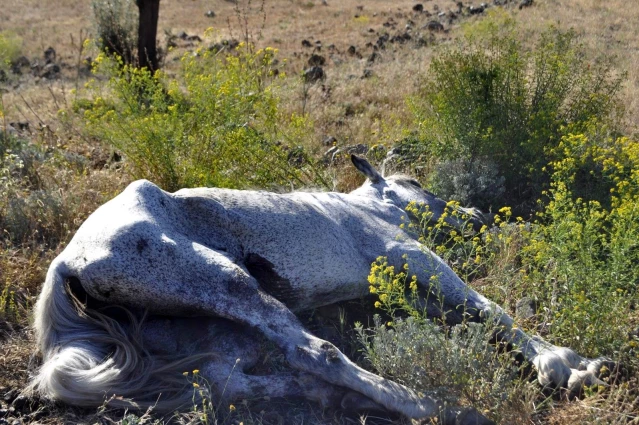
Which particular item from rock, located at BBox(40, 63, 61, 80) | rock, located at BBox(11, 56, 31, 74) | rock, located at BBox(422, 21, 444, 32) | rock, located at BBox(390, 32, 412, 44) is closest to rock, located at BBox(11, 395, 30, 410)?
rock, located at BBox(390, 32, 412, 44)

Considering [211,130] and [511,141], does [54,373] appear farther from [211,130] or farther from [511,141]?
[511,141]

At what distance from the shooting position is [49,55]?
61.8 ft

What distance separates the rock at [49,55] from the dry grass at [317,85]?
0.28m

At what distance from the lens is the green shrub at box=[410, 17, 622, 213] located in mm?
5734

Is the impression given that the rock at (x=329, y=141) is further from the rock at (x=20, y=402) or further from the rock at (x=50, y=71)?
the rock at (x=50, y=71)

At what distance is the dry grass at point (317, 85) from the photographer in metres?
4.43

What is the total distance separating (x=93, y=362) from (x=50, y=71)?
49.5 ft

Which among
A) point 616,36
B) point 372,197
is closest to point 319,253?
point 372,197

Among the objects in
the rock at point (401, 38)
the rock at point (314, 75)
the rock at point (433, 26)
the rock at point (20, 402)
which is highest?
the rock at point (433, 26)

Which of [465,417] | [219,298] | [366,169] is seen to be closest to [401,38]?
[366,169]

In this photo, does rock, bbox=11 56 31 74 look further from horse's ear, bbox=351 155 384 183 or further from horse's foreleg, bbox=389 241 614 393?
horse's foreleg, bbox=389 241 614 393

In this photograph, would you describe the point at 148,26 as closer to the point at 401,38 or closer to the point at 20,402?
the point at 401,38

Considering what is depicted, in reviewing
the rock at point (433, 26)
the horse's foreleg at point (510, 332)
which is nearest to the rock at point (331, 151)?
the horse's foreleg at point (510, 332)

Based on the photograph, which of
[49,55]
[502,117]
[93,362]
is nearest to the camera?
[93,362]
